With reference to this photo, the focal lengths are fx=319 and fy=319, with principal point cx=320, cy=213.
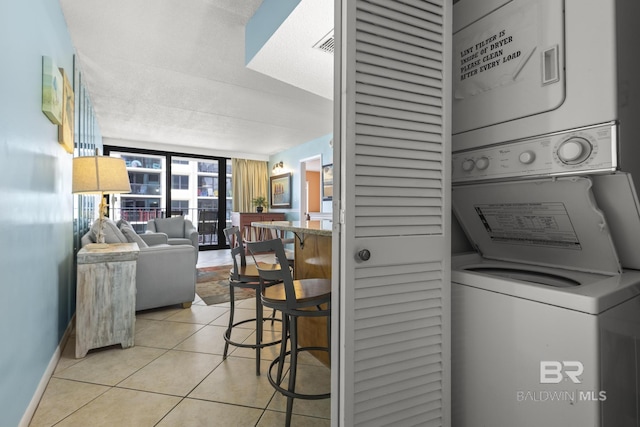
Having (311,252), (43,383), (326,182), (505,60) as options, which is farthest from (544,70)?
(326,182)

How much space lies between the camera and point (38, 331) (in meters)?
1.72

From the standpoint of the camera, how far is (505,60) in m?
1.16

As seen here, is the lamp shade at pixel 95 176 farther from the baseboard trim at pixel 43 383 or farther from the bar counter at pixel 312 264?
the bar counter at pixel 312 264

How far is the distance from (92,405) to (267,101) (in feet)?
12.3

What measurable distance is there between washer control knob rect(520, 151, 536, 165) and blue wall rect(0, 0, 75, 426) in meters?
1.93

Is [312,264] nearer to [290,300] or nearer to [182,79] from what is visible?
[290,300]

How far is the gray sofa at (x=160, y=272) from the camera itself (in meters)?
3.00

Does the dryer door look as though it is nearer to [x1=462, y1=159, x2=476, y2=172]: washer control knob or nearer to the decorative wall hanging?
[x1=462, y1=159, x2=476, y2=172]: washer control knob

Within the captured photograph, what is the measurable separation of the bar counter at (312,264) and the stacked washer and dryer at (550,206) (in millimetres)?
885

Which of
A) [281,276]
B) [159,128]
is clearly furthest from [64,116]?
[159,128]

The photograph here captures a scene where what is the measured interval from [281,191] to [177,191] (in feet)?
8.02

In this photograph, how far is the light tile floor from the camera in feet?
5.05

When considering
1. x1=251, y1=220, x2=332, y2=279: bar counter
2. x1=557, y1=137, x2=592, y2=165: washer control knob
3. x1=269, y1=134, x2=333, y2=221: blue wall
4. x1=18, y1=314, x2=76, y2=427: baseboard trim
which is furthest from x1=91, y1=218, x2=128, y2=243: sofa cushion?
x1=269, y1=134, x2=333, y2=221: blue wall

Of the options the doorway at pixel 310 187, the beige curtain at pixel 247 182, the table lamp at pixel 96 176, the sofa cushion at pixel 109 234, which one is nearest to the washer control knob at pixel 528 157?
the table lamp at pixel 96 176
